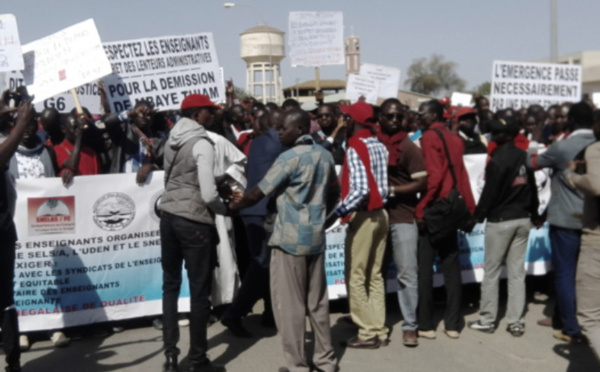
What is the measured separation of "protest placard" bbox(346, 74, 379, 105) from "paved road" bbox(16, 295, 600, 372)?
5488 millimetres

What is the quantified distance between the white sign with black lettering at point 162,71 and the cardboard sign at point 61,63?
531mm

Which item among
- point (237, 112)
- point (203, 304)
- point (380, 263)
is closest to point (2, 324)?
point (203, 304)

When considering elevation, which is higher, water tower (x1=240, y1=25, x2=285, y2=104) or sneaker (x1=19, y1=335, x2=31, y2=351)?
water tower (x1=240, y1=25, x2=285, y2=104)

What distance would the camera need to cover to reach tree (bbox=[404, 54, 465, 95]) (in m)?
97.8

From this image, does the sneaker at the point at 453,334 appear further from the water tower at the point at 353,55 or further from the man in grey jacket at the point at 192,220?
the water tower at the point at 353,55

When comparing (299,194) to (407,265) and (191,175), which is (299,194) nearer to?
(191,175)

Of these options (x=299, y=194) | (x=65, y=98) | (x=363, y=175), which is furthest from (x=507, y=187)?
(x=65, y=98)

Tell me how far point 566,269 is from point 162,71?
4.65 meters

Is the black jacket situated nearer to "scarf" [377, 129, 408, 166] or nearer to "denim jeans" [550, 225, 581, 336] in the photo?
"denim jeans" [550, 225, 581, 336]

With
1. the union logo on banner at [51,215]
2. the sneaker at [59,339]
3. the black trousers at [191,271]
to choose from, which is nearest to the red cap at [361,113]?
the black trousers at [191,271]

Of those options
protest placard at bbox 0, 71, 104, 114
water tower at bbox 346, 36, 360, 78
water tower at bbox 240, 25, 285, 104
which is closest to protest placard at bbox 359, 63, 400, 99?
protest placard at bbox 0, 71, 104, 114

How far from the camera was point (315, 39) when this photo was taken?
1194 centimetres

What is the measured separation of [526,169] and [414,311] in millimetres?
1575

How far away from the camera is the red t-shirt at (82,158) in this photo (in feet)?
21.5
